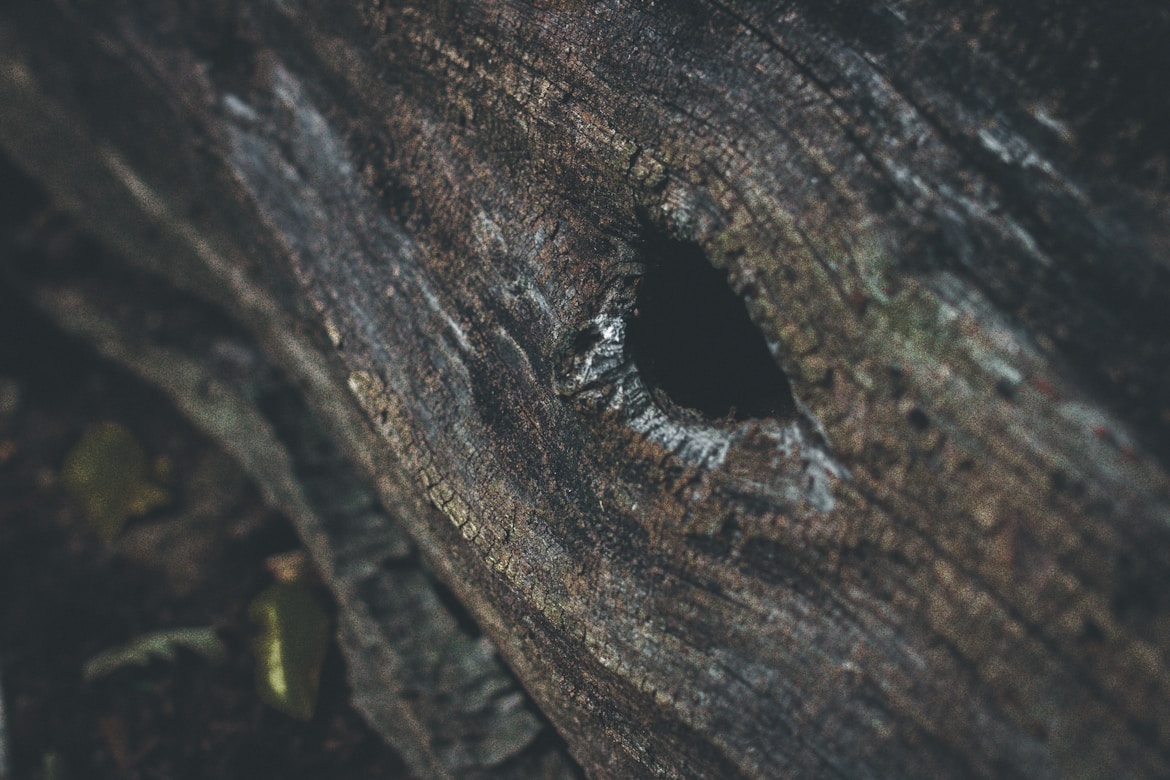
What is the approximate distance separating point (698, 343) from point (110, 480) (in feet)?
9.29

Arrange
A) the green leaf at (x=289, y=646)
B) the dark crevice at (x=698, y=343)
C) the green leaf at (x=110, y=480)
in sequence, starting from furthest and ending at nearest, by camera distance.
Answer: the green leaf at (x=110, y=480), the green leaf at (x=289, y=646), the dark crevice at (x=698, y=343)

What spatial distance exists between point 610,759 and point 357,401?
117 cm

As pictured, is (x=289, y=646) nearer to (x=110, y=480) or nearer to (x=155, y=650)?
(x=155, y=650)

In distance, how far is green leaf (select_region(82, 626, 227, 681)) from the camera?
106 inches

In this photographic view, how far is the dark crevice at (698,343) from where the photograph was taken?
162cm

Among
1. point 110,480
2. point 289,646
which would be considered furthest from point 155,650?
point 110,480

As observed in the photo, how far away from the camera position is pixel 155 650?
2686 mm

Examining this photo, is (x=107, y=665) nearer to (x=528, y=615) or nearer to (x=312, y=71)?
(x=528, y=615)

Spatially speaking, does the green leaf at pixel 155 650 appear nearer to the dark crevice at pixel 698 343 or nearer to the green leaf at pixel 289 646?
the green leaf at pixel 289 646

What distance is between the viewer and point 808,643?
1.37m

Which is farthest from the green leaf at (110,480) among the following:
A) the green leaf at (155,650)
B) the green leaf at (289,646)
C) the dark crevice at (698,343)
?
the dark crevice at (698,343)

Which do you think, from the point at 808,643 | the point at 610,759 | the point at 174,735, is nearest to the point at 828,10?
the point at 808,643

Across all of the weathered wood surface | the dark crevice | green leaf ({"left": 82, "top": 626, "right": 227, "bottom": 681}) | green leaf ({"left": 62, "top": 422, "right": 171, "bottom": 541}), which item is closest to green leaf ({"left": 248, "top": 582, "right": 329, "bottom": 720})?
green leaf ({"left": 82, "top": 626, "right": 227, "bottom": 681})

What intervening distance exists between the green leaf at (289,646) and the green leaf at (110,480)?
2.72ft
